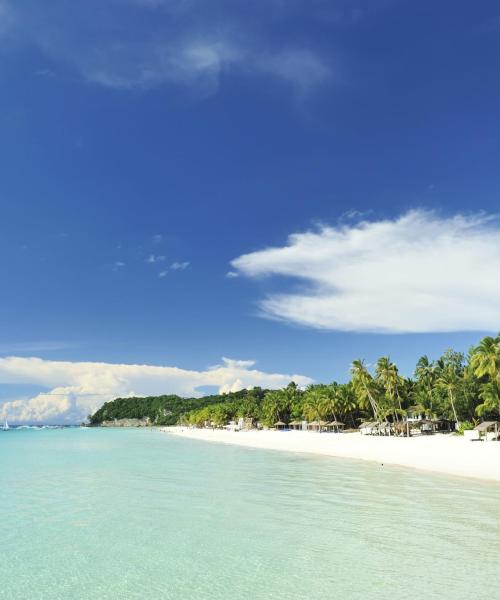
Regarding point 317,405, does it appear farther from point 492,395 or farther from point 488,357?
point 488,357

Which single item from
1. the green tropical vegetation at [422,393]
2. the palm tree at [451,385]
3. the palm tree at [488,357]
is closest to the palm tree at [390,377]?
the green tropical vegetation at [422,393]

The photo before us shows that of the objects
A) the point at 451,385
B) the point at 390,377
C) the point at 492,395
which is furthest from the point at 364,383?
the point at 492,395

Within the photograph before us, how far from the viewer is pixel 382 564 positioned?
1061 centimetres

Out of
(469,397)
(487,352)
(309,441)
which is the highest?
(487,352)

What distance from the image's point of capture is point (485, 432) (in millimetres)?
43906

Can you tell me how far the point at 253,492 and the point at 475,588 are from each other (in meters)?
12.8

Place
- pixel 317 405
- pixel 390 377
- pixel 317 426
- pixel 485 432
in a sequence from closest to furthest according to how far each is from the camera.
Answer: pixel 485 432 → pixel 390 377 → pixel 317 405 → pixel 317 426

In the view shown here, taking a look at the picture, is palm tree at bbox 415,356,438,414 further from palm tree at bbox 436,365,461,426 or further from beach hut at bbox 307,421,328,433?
beach hut at bbox 307,421,328,433

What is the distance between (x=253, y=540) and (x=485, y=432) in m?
38.6

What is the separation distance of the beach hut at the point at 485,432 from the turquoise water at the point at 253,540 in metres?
21.9

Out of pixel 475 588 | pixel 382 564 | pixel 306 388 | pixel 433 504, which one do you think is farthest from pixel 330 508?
pixel 306 388

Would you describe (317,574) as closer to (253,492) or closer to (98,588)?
(98,588)

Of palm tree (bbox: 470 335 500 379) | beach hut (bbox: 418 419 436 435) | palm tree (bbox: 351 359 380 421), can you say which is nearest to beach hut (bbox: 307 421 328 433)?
palm tree (bbox: 351 359 380 421)

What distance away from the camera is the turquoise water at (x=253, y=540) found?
9.56 m
